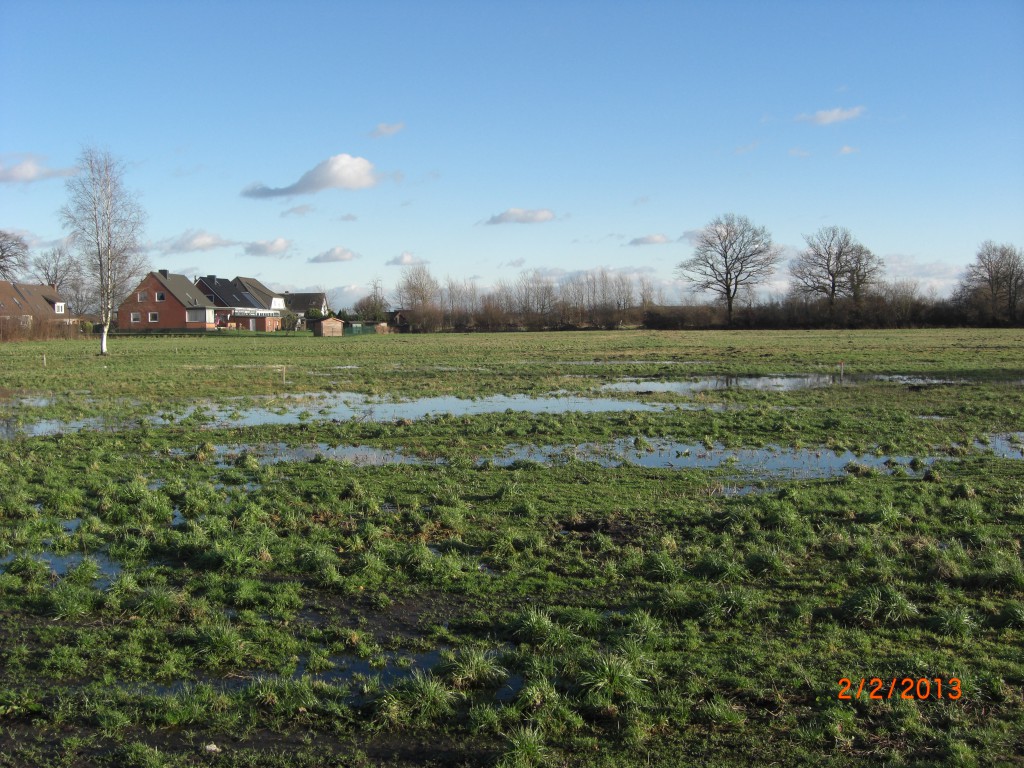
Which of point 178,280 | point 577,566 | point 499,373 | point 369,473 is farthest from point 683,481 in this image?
point 178,280

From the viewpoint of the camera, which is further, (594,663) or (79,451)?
(79,451)

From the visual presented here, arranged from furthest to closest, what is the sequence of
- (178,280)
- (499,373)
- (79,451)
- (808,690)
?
(178,280), (499,373), (79,451), (808,690)

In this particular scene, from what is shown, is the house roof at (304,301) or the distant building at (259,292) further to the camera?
the house roof at (304,301)

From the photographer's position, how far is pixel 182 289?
93125 mm

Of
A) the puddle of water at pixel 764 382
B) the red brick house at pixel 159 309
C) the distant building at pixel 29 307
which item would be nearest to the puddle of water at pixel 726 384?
the puddle of water at pixel 764 382

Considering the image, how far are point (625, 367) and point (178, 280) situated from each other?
252 feet

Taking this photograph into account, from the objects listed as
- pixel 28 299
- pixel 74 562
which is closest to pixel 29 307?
pixel 28 299

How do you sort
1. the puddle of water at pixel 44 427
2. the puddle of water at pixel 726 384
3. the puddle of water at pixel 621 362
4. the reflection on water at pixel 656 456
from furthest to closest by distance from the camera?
the puddle of water at pixel 621 362 → the puddle of water at pixel 726 384 → the puddle of water at pixel 44 427 → the reflection on water at pixel 656 456

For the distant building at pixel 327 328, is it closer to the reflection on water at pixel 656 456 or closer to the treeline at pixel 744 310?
the treeline at pixel 744 310

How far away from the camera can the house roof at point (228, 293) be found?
102 m

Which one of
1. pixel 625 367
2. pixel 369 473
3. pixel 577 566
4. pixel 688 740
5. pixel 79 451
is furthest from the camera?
pixel 625 367

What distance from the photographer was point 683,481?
11852mm

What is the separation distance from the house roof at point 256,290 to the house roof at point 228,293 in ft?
2.24

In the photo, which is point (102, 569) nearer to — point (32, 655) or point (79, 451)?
point (32, 655)
